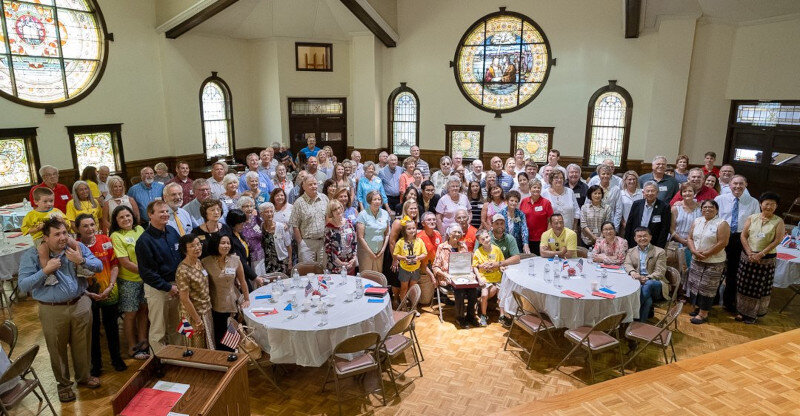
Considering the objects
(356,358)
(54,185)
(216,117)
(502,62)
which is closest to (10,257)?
(54,185)

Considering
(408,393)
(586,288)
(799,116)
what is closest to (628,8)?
(799,116)

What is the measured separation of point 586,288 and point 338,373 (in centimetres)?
281

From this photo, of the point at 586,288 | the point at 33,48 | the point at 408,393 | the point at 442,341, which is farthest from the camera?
the point at 33,48

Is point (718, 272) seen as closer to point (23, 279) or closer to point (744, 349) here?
point (744, 349)

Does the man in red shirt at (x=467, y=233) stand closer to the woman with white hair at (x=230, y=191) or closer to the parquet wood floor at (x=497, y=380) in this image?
the parquet wood floor at (x=497, y=380)

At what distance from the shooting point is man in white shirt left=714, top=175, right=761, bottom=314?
6.20 m

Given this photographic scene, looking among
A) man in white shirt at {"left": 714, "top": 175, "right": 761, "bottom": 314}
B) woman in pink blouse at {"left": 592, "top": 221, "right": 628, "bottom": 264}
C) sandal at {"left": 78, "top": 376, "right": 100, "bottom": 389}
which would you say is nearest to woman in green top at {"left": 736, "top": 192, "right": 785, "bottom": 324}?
man in white shirt at {"left": 714, "top": 175, "right": 761, "bottom": 314}

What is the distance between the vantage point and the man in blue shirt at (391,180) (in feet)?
28.2

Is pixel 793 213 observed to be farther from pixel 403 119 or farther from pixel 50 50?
pixel 50 50

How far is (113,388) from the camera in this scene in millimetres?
4605

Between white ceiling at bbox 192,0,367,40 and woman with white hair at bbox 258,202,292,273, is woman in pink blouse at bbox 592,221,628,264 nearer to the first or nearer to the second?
woman with white hair at bbox 258,202,292,273

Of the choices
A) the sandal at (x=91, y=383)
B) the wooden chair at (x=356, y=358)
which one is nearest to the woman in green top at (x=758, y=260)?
the wooden chair at (x=356, y=358)

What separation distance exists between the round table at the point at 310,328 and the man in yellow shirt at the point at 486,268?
5.61ft

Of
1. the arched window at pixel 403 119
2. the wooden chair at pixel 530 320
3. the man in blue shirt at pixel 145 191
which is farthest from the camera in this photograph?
the arched window at pixel 403 119
